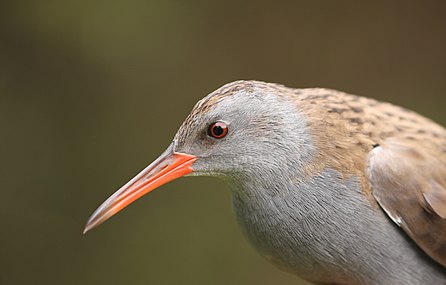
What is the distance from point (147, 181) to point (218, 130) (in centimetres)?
32

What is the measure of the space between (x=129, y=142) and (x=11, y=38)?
108 centimetres

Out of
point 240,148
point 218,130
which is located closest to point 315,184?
point 240,148

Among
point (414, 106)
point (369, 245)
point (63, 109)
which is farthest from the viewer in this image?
point (414, 106)

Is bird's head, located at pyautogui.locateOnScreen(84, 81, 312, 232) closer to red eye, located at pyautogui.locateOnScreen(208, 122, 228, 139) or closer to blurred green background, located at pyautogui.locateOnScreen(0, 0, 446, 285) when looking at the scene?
red eye, located at pyautogui.locateOnScreen(208, 122, 228, 139)

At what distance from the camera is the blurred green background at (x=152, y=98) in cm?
490

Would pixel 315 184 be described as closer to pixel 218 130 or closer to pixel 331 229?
pixel 331 229

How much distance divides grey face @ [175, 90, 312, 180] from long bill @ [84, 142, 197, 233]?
3cm

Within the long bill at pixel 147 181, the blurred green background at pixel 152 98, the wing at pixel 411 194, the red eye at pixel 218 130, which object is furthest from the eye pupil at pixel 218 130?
the blurred green background at pixel 152 98

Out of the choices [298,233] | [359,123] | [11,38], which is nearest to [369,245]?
[298,233]

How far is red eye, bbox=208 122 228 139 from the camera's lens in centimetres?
274

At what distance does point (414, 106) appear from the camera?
5.55m

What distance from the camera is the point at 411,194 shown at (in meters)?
2.82

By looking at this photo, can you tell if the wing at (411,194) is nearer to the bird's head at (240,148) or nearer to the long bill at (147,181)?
the bird's head at (240,148)

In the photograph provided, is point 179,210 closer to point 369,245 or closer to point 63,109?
point 63,109
